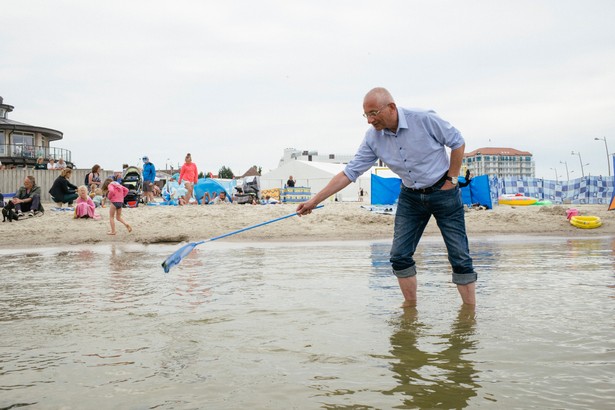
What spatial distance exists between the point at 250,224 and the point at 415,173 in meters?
11.8

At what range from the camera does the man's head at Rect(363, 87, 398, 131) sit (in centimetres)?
425

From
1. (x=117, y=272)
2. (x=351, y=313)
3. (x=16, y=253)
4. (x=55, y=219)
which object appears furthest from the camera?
(x=55, y=219)

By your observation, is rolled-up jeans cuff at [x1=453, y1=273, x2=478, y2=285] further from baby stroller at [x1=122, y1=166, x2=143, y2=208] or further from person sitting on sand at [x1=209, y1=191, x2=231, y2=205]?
person sitting on sand at [x1=209, y1=191, x2=231, y2=205]

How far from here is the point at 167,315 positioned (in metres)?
4.43

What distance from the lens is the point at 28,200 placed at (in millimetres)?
15719

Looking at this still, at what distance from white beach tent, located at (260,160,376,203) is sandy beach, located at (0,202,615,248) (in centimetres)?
1980

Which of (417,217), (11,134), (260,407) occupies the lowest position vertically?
(260,407)

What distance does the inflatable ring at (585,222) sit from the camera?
53.5 feet

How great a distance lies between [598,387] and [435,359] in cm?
81

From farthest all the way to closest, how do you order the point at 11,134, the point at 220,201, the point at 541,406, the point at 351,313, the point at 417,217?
the point at 11,134, the point at 220,201, the point at 417,217, the point at 351,313, the point at 541,406

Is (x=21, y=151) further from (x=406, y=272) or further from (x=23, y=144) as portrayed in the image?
(x=406, y=272)

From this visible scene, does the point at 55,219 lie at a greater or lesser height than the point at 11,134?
lesser

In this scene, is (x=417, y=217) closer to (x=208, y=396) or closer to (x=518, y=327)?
(x=518, y=327)

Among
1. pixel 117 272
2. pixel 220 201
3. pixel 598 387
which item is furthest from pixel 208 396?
pixel 220 201
